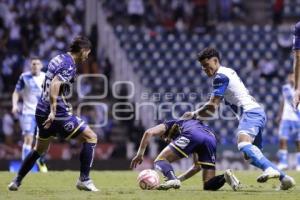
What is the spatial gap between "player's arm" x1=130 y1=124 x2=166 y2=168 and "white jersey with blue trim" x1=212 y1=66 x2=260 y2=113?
38.6 inches

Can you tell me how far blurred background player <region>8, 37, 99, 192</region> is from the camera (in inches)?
461

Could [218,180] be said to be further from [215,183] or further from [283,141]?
[283,141]

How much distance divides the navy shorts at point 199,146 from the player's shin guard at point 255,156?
0.63 meters

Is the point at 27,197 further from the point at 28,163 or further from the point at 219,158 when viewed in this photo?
the point at 219,158

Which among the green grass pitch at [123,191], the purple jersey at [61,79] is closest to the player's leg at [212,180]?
the green grass pitch at [123,191]

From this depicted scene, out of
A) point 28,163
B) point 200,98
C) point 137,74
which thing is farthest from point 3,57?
point 28,163

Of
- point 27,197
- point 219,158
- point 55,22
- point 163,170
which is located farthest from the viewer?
point 55,22

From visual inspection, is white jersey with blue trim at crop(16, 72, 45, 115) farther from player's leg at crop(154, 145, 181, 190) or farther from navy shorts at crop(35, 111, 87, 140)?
player's leg at crop(154, 145, 181, 190)

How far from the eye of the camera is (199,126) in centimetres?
1228

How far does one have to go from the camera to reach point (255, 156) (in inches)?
449

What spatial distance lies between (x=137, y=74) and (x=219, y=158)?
4.81 meters

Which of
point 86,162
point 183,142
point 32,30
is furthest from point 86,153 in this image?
point 32,30

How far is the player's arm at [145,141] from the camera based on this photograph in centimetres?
1163

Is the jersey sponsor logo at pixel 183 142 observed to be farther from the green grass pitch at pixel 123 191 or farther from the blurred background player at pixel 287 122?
the blurred background player at pixel 287 122
